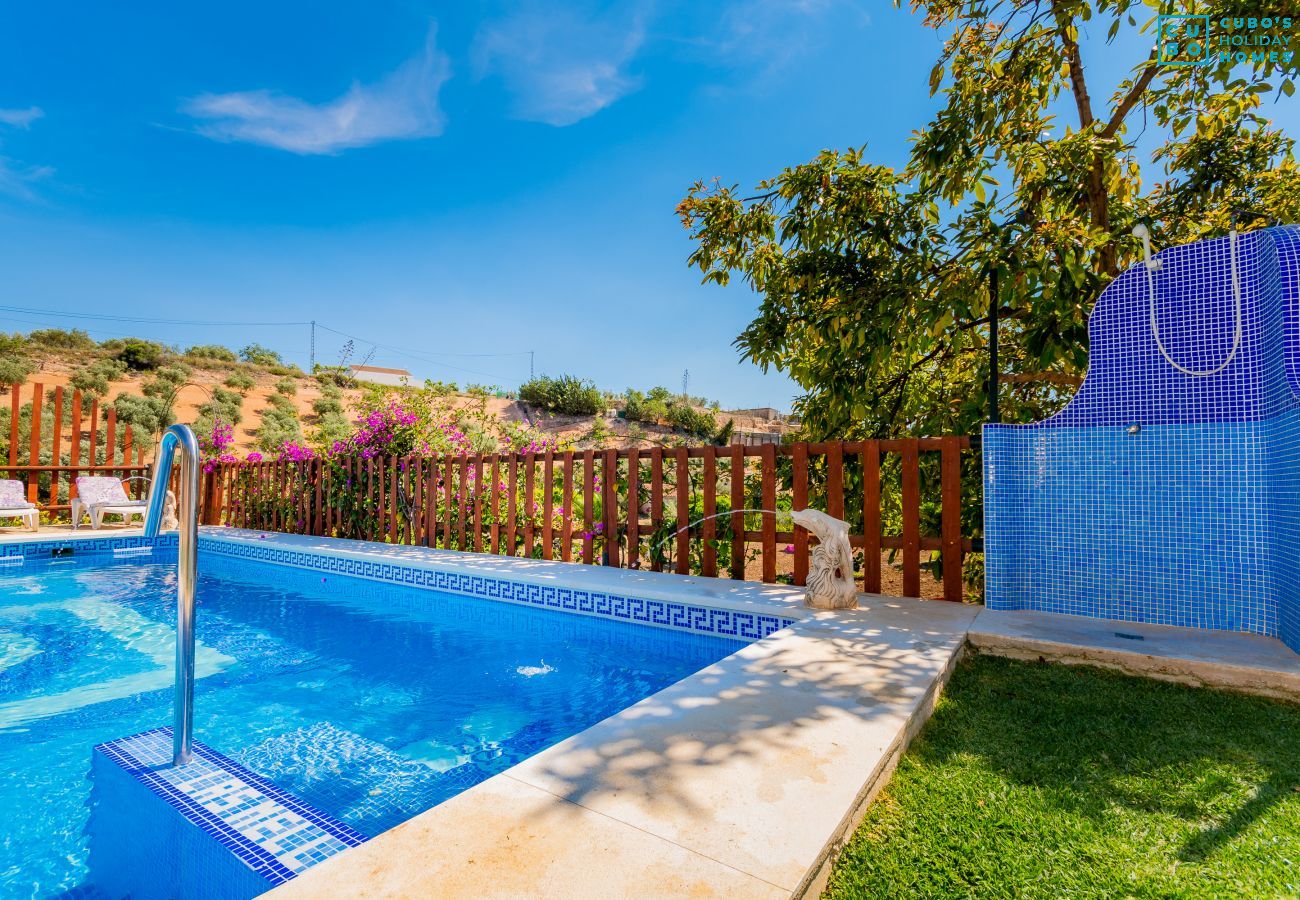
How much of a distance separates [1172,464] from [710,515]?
285 centimetres

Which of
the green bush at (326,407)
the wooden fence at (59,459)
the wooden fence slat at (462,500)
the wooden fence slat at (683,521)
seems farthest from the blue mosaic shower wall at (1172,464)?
the green bush at (326,407)

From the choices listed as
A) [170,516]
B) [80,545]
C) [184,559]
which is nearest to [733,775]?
[184,559]

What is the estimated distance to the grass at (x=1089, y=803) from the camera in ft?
3.96

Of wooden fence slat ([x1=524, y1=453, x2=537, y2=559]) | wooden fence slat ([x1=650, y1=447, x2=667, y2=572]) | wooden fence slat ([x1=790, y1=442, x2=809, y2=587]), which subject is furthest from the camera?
wooden fence slat ([x1=524, y1=453, x2=537, y2=559])

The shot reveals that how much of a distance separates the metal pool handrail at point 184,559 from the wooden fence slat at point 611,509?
11.9 ft

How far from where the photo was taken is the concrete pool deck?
1101mm

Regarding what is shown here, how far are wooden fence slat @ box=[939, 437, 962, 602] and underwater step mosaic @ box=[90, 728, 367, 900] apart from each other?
11.5ft

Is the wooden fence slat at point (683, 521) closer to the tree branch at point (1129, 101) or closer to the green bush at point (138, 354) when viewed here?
the tree branch at point (1129, 101)

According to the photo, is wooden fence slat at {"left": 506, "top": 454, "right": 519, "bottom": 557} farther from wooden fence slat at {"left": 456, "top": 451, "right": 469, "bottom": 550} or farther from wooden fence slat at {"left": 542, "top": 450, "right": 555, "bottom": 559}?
wooden fence slat at {"left": 456, "top": 451, "right": 469, "bottom": 550}

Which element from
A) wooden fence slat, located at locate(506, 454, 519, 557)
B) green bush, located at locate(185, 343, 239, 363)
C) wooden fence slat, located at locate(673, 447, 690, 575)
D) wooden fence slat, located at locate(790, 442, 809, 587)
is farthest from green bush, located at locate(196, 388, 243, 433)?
wooden fence slat, located at locate(790, 442, 809, 587)

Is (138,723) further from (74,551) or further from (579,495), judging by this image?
(74,551)

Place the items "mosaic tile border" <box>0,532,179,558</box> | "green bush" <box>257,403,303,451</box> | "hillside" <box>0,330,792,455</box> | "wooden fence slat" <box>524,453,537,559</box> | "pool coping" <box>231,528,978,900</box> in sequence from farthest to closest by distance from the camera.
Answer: "hillside" <box>0,330,792,455</box> < "green bush" <box>257,403,303,451</box> < "mosaic tile border" <box>0,532,179,558</box> < "wooden fence slat" <box>524,453,537,559</box> < "pool coping" <box>231,528,978,900</box>

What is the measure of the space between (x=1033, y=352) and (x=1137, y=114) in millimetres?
2763

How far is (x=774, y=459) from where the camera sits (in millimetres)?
4582
